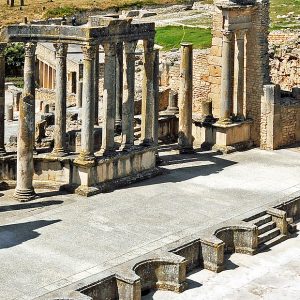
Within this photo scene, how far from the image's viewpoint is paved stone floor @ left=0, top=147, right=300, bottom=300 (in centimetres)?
2375

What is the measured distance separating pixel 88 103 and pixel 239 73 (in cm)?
845

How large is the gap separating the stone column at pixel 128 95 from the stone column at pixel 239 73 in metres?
6.17

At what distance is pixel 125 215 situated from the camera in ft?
90.7

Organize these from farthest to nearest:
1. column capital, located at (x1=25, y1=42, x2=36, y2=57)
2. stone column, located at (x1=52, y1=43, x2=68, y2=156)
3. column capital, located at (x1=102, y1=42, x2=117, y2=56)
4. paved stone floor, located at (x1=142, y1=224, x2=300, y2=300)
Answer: stone column, located at (x1=52, y1=43, x2=68, y2=156)
column capital, located at (x1=102, y1=42, x2=117, y2=56)
column capital, located at (x1=25, y1=42, x2=36, y2=57)
paved stone floor, located at (x1=142, y1=224, x2=300, y2=300)

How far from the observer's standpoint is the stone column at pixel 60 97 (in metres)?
29.8

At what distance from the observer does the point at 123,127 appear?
30.9 metres

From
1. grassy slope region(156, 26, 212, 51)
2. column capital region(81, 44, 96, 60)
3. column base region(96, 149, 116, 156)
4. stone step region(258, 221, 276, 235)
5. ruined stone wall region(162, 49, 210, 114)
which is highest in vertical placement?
grassy slope region(156, 26, 212, 51)

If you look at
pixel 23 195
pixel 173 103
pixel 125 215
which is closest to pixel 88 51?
pixel 23 195

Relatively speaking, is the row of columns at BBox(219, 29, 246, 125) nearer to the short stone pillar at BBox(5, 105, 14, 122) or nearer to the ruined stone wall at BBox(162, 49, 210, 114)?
the ruined stone wall at BBox(162, 49, 210, 114)

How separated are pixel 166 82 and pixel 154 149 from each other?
38.2 ft

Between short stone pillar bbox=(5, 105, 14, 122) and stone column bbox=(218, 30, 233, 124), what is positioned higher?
stone column bbox=(218, 30, 233, 124)

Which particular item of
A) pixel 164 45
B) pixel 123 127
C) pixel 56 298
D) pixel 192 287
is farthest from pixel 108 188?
pixel 164 45

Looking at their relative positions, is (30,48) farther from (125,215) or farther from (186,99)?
(186,99)

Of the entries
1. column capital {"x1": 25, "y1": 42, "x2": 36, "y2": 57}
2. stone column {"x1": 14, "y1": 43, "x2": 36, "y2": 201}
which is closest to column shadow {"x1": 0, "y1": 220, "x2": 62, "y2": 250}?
stone column {"x1": 14, "y1": 43, "x2": 36, "y2": 201}
